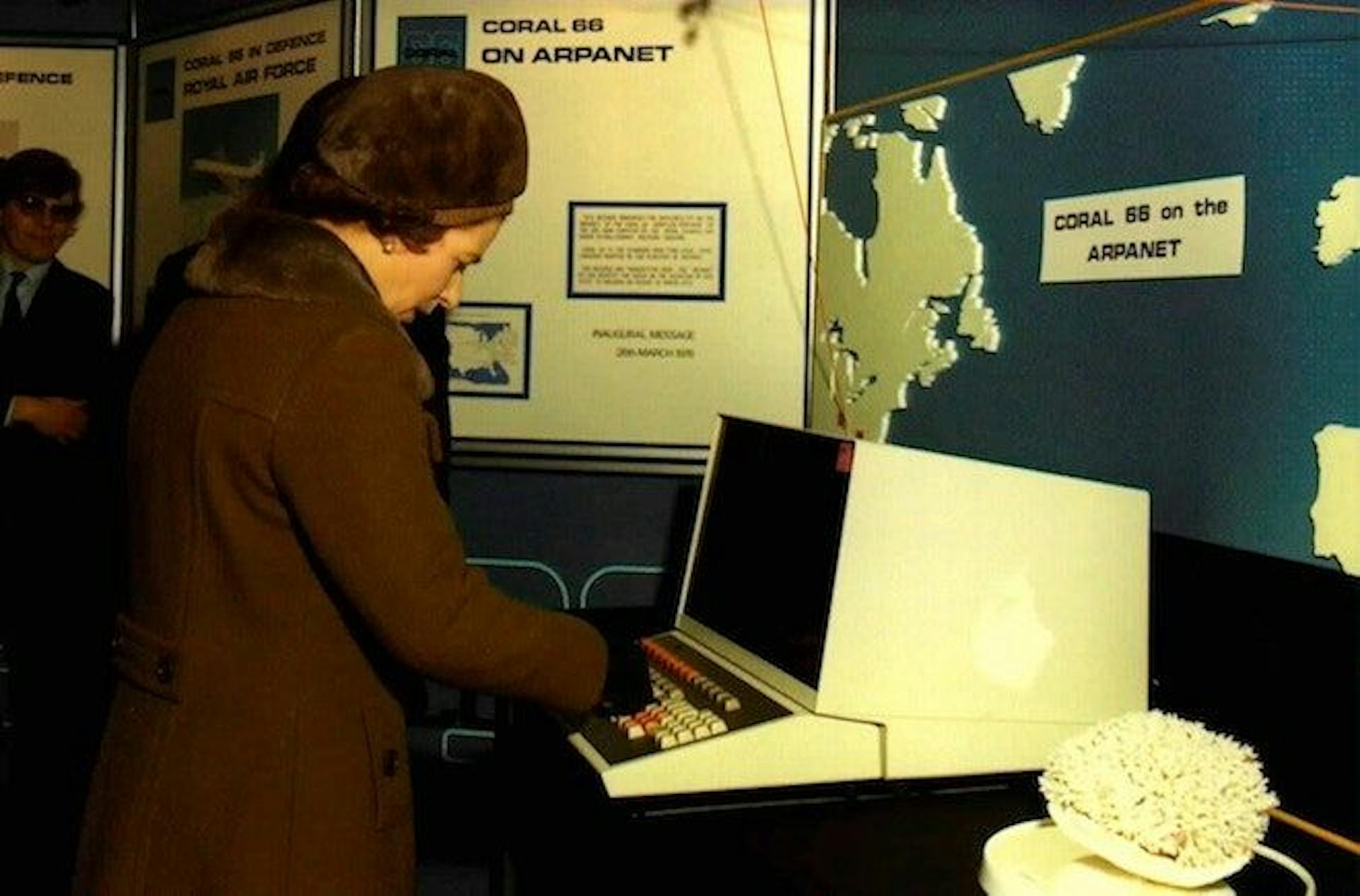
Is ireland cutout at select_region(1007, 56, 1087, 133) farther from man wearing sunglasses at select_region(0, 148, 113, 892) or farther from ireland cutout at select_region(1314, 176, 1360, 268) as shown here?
man wearing sunglasses at select_region(0, 148, 113, 892)

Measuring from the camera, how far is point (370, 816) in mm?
1490

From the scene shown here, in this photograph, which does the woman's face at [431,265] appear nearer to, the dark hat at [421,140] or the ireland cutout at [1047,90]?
the dark hat at [421,140]

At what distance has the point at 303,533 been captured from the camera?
138cm

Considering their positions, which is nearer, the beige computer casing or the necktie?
the beige computer casing

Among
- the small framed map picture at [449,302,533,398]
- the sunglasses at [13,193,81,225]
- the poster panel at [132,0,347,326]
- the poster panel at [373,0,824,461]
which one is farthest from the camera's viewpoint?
the sunglasses at [13,193,81,225]

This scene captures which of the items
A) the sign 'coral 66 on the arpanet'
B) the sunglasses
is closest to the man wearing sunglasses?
the sunglasses

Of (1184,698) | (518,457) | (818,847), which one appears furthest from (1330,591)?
(518,457)

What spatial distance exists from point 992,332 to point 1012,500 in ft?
2.00

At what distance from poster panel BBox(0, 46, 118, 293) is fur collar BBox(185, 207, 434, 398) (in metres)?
2.36

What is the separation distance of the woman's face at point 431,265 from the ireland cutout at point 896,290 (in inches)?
38.4

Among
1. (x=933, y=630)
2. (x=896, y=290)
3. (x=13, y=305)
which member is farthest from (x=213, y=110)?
(x=933, y=630)

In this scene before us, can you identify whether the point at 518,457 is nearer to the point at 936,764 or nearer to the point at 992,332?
the point at 992,332

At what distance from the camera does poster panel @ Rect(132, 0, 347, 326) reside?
319 cm

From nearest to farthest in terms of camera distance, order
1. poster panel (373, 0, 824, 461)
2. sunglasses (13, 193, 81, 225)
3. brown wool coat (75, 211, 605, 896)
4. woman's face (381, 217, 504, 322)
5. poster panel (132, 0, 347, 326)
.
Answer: brown wool coat (75, 211, 605, 896) → woman's face (381, 217, 504, 322) → poster panel (373, 0, 824, 461) → poster panel (132, 0, 347, 326) → sunglasses (13, 193, 81, 225)
